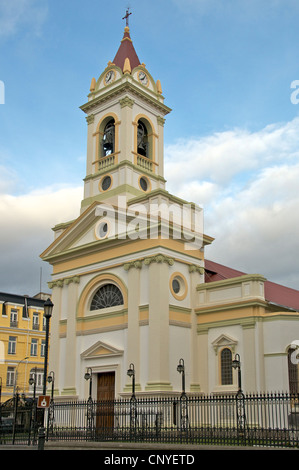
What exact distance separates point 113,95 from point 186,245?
39.4 feet

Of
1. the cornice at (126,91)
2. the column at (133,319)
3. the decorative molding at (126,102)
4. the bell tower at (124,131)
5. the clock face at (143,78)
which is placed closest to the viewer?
the column at (133,319)

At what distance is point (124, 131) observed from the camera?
118 ft

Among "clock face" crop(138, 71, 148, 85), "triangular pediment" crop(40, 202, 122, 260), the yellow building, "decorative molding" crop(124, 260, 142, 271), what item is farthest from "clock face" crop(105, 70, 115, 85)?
the yellow building

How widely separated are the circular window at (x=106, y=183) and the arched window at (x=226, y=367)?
12.8 m

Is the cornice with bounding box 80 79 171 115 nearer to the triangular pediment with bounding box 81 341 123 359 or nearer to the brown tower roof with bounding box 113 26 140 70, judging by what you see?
the brown tower roof with bounding box 113 26 140 70

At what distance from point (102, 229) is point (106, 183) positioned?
3.82m

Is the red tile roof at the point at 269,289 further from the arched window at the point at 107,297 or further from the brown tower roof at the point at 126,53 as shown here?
the brown tower roof at the point at 126,53

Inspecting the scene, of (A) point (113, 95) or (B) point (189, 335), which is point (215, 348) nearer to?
(B) point (189, 335)

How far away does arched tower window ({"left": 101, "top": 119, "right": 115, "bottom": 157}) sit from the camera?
37.7 metres

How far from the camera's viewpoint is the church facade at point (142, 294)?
29141 mm

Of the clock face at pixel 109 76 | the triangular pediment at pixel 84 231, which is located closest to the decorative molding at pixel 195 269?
the triangular pediment at pixel 84 231

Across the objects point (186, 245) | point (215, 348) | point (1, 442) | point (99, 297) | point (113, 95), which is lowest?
point (1, 442)
